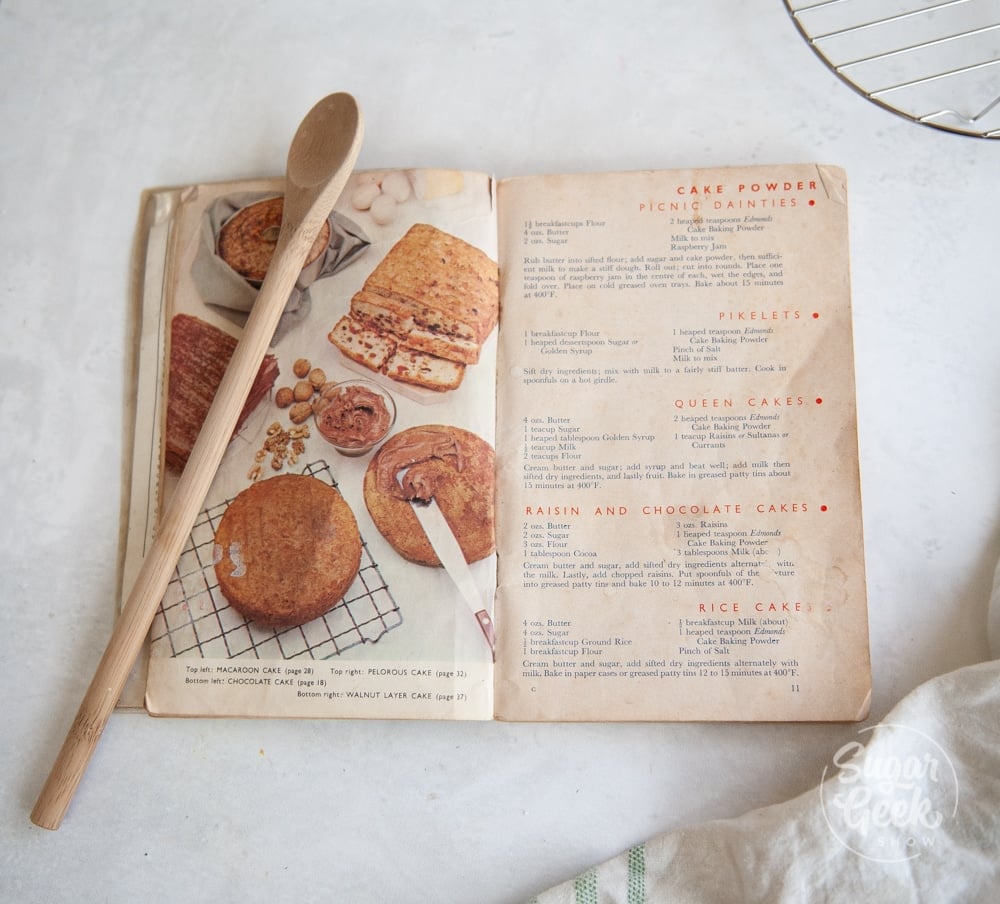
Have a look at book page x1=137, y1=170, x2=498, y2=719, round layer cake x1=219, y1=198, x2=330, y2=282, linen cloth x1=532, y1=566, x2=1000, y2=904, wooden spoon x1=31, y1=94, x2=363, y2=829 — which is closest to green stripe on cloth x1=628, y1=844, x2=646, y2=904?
linen cloth x1=532, y1=566, x2=1000, y2=904

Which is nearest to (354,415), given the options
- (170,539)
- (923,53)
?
(170,539)

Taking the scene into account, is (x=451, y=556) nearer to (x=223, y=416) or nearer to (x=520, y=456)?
(x=520, y=456)

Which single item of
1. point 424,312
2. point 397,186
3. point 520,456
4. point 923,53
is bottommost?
point 520,456

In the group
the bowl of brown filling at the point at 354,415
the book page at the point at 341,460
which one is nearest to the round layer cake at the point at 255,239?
the book page at the point at 341,460

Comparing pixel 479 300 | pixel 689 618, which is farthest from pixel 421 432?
pixel 689 618

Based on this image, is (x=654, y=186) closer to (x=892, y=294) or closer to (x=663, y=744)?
(x=892, y=294)

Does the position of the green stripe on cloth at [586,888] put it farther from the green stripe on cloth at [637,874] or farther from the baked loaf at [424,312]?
the baked loaf at [424,312]
